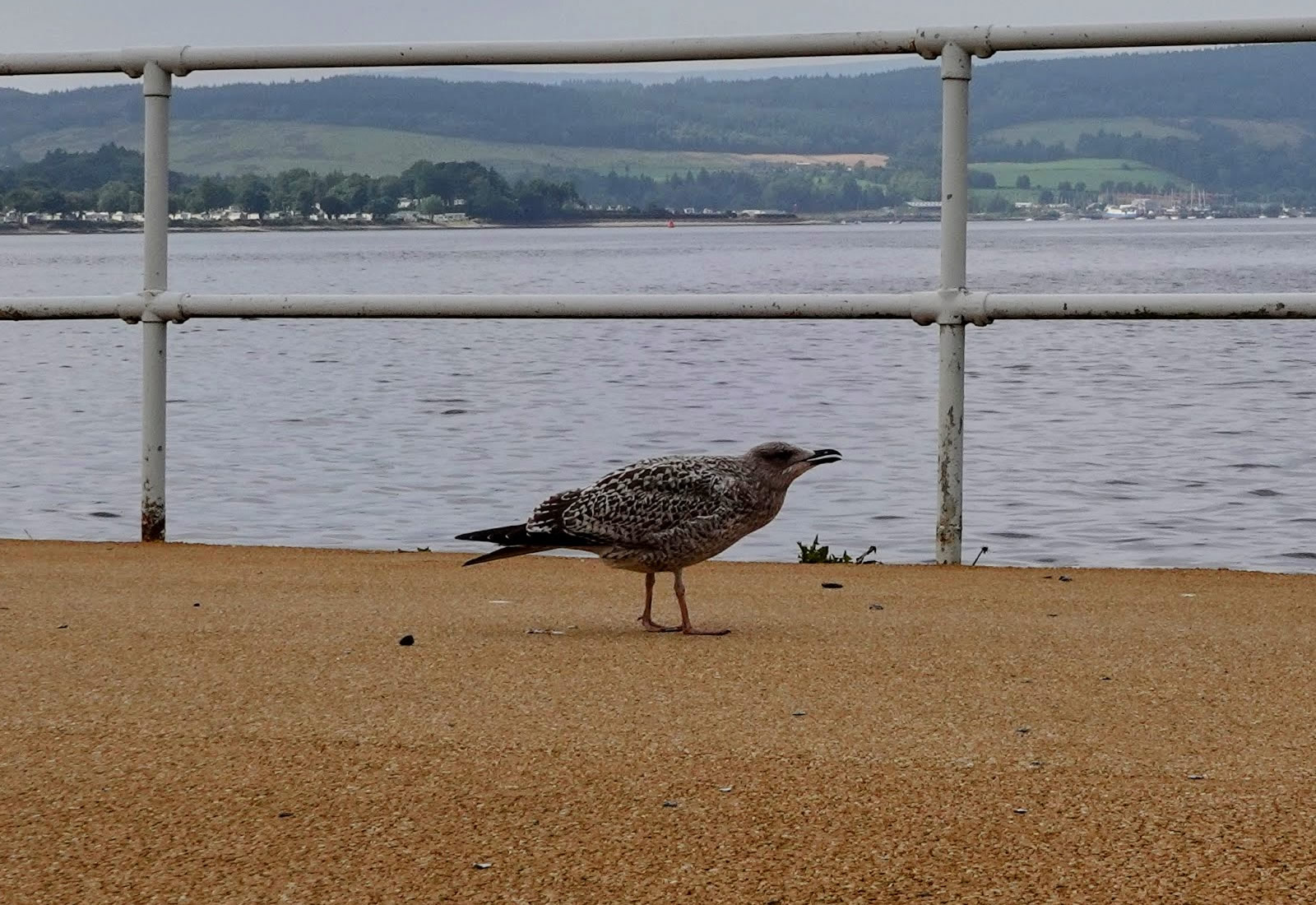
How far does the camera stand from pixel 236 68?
6234 mm

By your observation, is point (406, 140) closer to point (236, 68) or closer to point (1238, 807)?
point (236, 68)

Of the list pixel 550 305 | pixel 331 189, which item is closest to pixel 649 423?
pixel 331 189

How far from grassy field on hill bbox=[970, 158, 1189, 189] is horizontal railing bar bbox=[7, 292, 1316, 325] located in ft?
21.3

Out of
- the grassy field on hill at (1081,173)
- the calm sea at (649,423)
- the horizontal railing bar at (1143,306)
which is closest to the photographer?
the horizontal railing bar at (1143,306)

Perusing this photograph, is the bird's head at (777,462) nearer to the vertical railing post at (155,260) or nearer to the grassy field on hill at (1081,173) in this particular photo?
the vertical railing post at (155,260)

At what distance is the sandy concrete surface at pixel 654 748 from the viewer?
2.86 meters

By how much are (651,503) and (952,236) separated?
1.52m

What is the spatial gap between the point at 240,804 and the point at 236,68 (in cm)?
356

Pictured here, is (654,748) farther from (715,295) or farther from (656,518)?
(715,295)

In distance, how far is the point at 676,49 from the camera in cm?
596

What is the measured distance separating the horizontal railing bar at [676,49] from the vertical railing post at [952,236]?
0.33ft

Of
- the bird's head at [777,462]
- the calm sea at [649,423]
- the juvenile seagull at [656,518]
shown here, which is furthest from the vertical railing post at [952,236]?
the calm sea at [649,423]

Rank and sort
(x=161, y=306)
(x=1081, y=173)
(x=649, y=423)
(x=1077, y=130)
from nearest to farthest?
(x=161, y=306) < (x=649, y=423) < (x=1081, y=173) < (x=1077, y=130)

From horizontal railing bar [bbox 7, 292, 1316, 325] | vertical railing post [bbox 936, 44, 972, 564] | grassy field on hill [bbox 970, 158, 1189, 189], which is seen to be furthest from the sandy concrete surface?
grassy field on hill [bbox 970, 158, 1189, 189]
